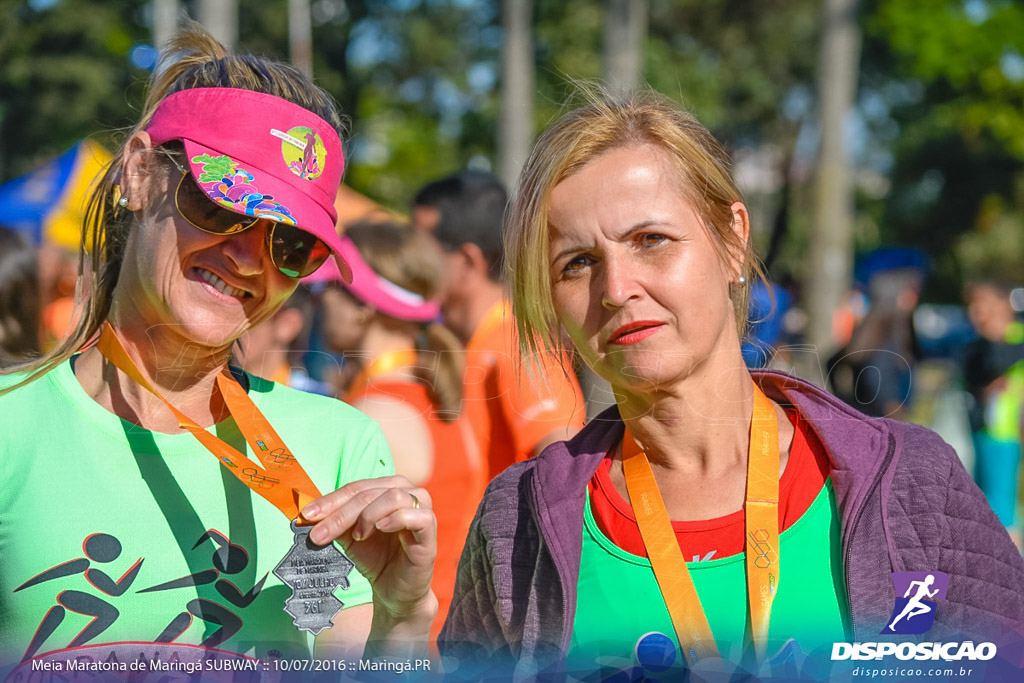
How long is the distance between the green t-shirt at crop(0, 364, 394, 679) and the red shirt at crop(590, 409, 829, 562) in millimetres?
476

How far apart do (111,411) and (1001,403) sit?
6.77m

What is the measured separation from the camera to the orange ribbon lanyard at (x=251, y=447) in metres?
1.61

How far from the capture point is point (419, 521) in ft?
5.12

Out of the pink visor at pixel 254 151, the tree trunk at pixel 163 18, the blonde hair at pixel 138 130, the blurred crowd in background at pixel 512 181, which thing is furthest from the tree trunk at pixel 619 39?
the pink visor at pixel 254 151

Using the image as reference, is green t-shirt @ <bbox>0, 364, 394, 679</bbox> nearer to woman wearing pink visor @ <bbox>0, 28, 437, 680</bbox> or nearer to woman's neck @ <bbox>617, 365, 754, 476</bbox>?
woman wearing pink visor @ <bbox>0, 28, 437, 680</bbox>

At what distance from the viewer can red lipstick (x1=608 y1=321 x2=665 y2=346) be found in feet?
5.51

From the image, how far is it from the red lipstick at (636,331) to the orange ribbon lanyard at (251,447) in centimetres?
A: 58

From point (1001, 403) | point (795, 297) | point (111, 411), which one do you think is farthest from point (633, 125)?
point (795, 297)

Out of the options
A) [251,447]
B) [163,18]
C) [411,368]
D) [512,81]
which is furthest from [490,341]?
[512,81]

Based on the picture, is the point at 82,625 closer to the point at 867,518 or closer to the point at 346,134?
the point at 346,134

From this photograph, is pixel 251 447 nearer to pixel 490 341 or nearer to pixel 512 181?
pixel 490 341

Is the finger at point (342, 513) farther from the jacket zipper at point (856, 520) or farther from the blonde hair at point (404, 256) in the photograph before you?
the blonde hair at point (404, 256)

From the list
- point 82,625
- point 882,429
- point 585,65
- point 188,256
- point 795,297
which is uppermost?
point 585,65

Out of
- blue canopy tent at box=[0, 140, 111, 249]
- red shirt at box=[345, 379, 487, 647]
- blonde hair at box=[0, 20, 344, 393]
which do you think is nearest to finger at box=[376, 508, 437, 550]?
blonde hair at box=[0, 20, 344, 393]
